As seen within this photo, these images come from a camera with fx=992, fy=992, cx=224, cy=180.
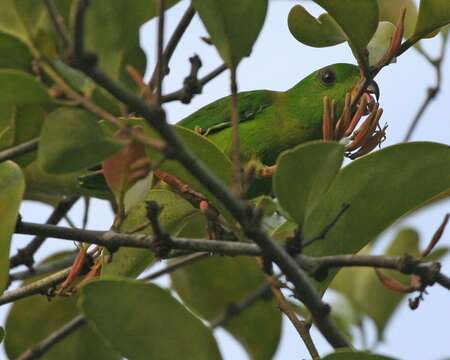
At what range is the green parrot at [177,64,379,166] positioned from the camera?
3086 mm

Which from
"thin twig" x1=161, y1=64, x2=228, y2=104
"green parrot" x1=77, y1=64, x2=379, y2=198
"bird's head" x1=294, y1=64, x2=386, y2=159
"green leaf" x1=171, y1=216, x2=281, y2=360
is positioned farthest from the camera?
"green parrot" x1=77, y1=64, x2=379, y2=198

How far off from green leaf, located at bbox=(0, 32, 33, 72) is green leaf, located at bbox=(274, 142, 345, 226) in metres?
0.46

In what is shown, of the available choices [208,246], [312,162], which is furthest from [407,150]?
[208,246]

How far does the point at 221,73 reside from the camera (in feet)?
9.11

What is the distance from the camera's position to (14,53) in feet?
5.50

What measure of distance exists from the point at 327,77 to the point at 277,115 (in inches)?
8.8

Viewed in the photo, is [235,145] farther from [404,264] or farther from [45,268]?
[45,268]

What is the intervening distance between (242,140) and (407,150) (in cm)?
139

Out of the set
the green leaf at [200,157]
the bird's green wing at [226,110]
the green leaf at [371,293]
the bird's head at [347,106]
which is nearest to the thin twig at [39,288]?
the green leaf at [200,157]

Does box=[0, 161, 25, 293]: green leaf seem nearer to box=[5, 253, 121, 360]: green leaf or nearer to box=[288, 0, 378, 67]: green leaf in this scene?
box=[288, 0, 378, 67]: green leaf

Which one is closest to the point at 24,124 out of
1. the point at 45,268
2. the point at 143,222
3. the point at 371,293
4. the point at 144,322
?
the point at 143,222

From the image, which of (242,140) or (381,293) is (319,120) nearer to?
(242,140)

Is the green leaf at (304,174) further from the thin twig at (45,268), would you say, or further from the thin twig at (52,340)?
the thin twig at (45,268)

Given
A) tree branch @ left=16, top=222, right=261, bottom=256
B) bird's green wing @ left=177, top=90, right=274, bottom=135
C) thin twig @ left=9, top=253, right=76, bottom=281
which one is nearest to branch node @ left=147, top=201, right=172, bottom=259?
tree branch @ left=16, top=222, right=261, bottom=256
